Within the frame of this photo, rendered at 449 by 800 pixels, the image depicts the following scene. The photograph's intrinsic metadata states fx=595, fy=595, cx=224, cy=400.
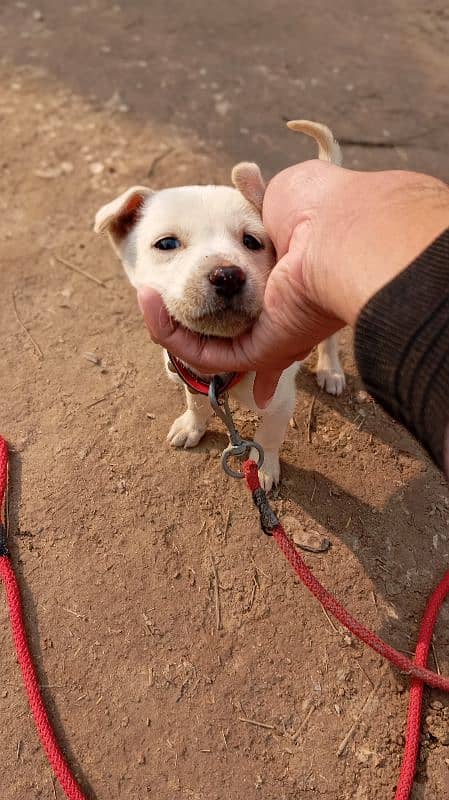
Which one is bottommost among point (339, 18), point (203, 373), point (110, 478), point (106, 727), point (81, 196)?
point (106, 727)

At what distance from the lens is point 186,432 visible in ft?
10.9

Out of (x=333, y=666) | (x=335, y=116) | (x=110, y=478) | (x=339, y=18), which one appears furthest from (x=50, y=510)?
(x=339, y=18)

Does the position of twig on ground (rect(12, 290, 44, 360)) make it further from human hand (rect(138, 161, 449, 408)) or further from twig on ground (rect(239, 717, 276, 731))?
twig on ground (rect(239, 717, 276, 731))

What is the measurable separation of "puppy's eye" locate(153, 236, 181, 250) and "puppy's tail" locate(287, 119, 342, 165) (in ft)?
2.15

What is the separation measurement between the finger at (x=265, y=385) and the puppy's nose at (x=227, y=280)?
0.42 meters

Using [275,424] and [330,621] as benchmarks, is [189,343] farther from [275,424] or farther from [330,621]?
[330,621]

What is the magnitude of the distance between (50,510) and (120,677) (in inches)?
35.8

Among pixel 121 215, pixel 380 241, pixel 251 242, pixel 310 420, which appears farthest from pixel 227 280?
pixel 310 420

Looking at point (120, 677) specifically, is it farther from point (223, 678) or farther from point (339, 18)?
point (339, 18)

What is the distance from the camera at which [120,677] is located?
8.41 ft

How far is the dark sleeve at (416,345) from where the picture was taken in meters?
1.50

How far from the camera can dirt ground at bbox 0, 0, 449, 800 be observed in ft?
7.89

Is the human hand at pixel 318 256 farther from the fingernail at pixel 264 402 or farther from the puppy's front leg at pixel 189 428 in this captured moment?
the puppy's front leg at pixel 189 428

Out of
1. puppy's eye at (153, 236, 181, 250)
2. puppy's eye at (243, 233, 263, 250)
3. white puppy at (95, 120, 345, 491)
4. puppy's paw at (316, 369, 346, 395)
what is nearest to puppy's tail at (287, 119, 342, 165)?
white puppy at (95, 120, 345, 491)
